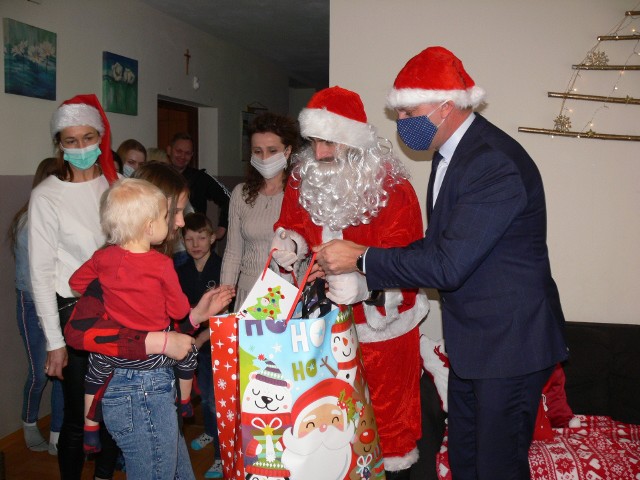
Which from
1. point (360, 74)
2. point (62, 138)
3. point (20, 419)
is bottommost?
point (20, 419)

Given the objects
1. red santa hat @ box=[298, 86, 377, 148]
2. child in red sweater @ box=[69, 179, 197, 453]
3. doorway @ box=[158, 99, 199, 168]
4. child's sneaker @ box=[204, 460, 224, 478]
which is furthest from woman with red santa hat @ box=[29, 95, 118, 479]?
doorway @ box=[158, 99, 199, 168]

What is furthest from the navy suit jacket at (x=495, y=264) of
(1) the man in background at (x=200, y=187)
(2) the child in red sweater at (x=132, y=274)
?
(1) the man in background at (x=200, y=187)

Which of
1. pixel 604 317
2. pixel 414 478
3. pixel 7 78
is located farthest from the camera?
pixel 7 78

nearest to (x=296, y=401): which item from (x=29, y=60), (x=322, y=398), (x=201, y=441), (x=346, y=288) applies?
(x=322, y=398)

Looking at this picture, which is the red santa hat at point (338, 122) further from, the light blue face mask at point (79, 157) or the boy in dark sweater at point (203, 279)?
the boy in dark sweater at point (203, 279)

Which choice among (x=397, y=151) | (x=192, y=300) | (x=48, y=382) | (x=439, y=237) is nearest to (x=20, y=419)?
(x=48, y=382)

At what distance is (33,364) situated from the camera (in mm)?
3139

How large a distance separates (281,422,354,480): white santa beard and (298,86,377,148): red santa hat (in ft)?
3.57

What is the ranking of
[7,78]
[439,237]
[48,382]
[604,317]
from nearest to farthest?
1. [439,237]
2. [604,317]
3. [7,78]
4. [48,382]

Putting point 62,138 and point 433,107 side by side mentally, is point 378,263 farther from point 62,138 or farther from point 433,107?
point 62,138

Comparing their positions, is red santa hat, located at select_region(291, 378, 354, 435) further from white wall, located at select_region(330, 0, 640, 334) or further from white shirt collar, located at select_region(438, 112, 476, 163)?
white wall, located at select_region(330, 0, 640, 334)

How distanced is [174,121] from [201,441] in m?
3.75

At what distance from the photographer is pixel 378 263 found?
1673mm

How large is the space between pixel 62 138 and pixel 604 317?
8.51 feet
